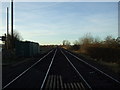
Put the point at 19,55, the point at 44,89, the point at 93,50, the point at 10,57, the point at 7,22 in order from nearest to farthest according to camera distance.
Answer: the point at 44,89 < the point at 10,57 < the point at 19,55 < the point at 93,50 < the point at 7,22

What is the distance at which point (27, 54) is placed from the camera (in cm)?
4672

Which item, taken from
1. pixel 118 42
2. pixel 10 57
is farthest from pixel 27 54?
pixel 118 42

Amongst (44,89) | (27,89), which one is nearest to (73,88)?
(44,89)

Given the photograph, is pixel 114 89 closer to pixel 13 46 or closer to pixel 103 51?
pixel 103 51

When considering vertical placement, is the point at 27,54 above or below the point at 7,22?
below

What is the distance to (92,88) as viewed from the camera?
12.3 meters

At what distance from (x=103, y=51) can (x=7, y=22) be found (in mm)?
20779

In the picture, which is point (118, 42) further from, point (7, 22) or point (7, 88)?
point (7, 88)

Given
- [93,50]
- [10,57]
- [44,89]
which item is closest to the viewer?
[44,89]

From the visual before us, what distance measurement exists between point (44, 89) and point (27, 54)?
115 ft

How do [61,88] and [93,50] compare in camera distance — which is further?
[93,50]

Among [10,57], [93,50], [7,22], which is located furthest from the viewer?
[7,22]

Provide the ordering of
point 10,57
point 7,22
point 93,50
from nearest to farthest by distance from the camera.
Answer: point 10,57
point 93,50
point 7,22

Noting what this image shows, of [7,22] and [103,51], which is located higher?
[7,22]
